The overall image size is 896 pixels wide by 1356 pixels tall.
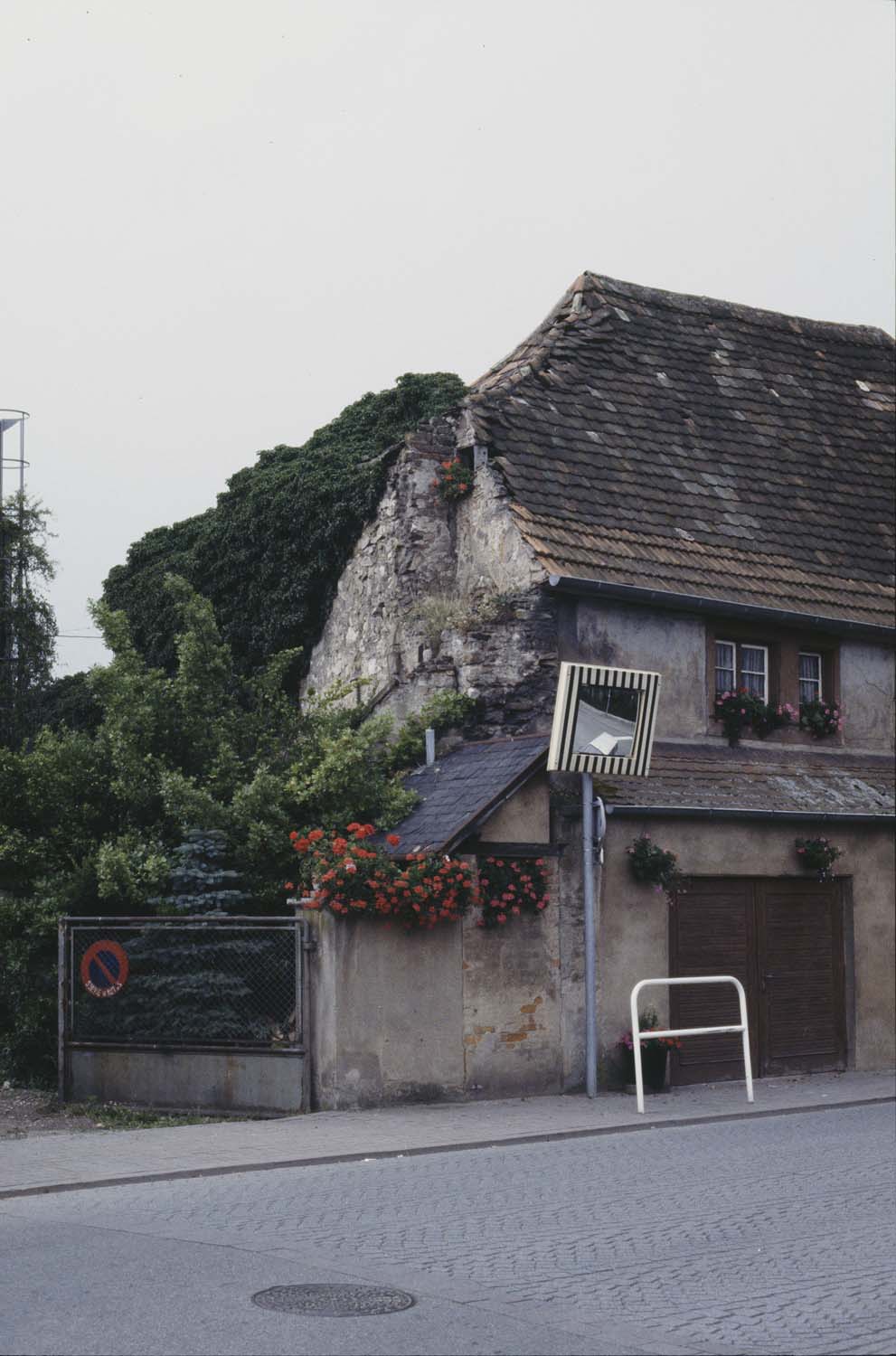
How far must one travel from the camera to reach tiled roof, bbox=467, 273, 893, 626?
19.9 m

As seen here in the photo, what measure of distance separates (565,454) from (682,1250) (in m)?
12.7

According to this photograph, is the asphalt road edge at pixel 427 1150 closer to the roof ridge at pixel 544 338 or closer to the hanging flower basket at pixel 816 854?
the hanging flower basket at pixel 816 854

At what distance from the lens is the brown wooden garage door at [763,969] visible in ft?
61.9

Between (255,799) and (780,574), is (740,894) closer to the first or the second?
(780,574)

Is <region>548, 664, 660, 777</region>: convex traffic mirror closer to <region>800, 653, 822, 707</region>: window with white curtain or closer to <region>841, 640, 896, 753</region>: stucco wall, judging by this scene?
<region>800, 653, 822, 707</region>: window with white curtain

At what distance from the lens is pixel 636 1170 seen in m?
12.2

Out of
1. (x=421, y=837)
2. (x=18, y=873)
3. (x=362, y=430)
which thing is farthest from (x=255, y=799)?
(x=362, y=430)

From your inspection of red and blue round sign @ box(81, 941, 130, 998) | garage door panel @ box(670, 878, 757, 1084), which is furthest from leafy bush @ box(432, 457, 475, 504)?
red and blue round sign @ box(81, 941, 130, 998)

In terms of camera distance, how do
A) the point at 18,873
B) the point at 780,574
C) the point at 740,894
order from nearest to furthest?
the point at 18,873, the point at 740,894, the point at 780,574

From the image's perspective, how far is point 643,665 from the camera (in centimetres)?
1934

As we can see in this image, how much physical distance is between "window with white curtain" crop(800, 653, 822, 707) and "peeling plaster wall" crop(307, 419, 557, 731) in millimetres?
3911

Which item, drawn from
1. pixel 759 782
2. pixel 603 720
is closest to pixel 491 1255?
pixel 603 720


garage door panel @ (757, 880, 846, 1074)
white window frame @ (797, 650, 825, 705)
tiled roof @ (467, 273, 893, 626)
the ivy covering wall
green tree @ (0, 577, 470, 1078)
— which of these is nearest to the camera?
green tree @ (0, 577, 470, 1078)

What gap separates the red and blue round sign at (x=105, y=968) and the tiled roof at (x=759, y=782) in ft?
16.9
